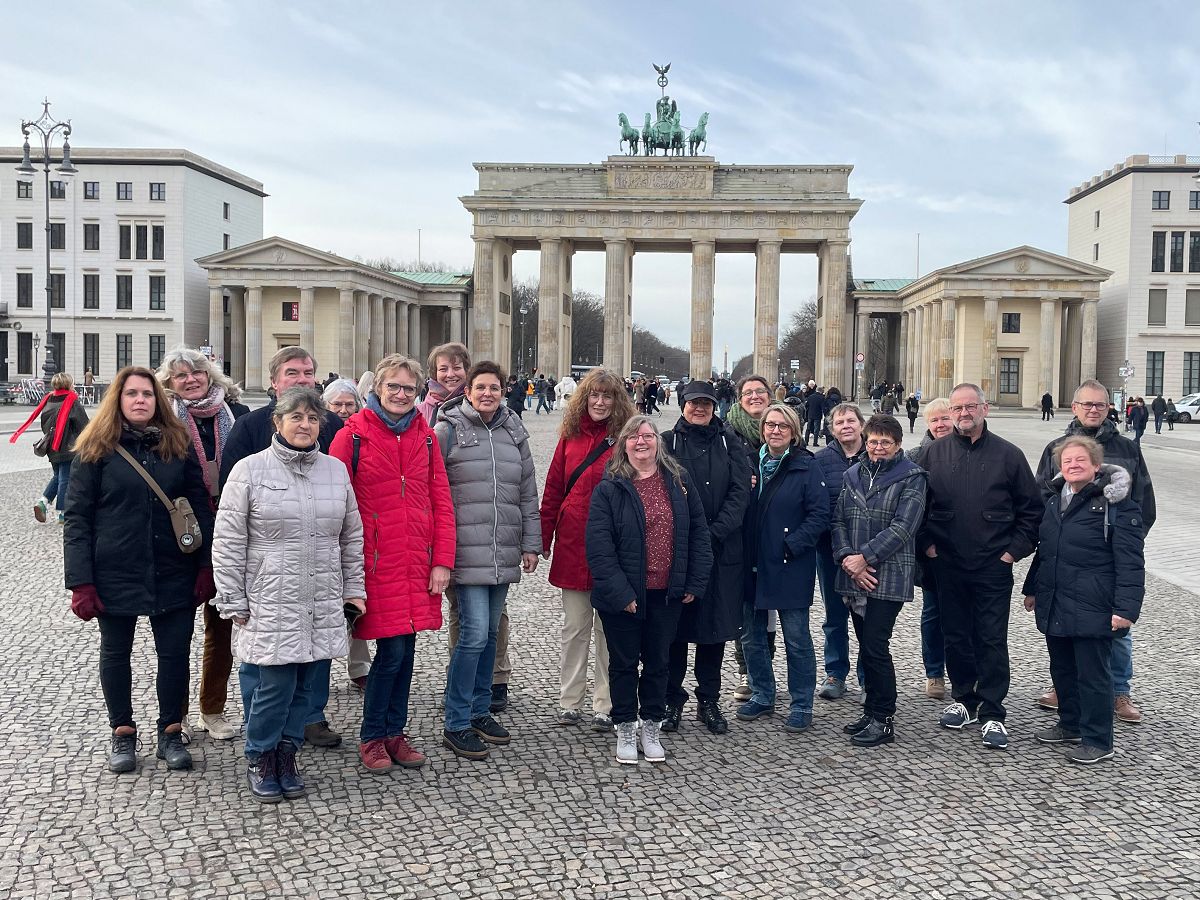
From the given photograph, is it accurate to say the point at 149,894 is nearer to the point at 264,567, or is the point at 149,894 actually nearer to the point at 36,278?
the point at 264,567

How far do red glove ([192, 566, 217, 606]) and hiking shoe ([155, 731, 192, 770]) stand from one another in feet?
2.39

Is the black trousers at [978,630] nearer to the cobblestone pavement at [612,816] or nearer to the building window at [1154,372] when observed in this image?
the cobblestone pavement at [612,816]

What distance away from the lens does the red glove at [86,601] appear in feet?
17.3

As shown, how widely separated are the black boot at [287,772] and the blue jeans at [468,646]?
930mm

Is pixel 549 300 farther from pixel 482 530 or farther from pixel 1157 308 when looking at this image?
pixel 482 530

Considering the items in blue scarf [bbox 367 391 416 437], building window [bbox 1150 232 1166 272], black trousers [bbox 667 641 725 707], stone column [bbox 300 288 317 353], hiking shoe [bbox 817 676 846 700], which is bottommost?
hiking shoe [bbox 817 676 846 700]

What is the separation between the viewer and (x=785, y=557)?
6.55 metres

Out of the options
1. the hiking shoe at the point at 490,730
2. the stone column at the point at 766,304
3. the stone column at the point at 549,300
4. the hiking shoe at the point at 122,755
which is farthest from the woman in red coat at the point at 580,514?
the stone column at the point at 766,304

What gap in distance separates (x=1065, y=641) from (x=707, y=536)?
229 centimetres

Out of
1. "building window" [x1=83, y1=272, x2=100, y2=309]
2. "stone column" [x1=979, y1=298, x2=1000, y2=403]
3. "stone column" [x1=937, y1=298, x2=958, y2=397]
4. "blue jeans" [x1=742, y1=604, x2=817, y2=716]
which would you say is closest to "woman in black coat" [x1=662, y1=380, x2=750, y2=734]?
"blue jeans" [x1=742, y1=604, x2=817, y2=716]

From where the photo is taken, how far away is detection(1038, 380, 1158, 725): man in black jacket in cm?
672

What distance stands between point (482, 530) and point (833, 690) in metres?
2.80

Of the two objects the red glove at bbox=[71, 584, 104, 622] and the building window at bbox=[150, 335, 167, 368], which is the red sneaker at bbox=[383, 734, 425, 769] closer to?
the red glove at bbox=[71, 584, 104, 622]

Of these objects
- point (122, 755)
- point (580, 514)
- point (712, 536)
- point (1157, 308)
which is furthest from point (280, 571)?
point (1157, 308)
